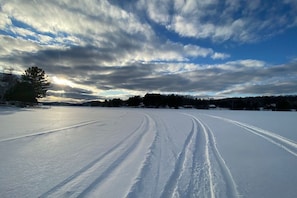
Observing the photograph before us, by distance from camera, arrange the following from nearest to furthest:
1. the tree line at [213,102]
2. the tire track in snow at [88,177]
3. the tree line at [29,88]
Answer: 1. the tire track in snow at [88,177]
2. the tree line at [29,88]
3. the tree line at [213,102]

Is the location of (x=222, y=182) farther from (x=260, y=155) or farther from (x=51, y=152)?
(x=51, y=152)

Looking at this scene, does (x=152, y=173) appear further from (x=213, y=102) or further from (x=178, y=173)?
(x=213, y=102)

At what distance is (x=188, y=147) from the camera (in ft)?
22.0

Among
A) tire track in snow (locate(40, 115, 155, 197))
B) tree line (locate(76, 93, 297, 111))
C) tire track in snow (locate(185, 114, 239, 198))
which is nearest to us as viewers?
tire track in snow (locate(40, 115, 155, 197))

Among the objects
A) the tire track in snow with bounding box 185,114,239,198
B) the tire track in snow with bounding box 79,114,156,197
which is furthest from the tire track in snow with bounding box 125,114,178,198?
the tire track in snow with bounding box 185,114,239,198

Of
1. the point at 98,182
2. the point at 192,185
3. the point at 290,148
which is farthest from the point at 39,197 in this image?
the point at 290,148

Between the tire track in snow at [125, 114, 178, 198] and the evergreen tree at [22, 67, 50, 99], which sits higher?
the evergreen tree at [22, 67, 50, 99]

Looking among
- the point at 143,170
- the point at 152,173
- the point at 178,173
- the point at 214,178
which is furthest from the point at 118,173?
the point at 214,178

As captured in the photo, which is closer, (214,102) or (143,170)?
(143,170)

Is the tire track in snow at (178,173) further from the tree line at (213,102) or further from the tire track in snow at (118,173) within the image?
the tree line at (213,102)

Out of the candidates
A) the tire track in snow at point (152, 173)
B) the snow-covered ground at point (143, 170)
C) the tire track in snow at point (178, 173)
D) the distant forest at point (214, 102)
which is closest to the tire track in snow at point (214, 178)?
the snow-covered ground at point (143, 170)

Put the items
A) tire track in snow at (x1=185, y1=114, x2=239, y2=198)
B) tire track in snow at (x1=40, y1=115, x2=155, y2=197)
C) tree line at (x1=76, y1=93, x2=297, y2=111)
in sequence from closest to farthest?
tire track in snow at (x1=40, y1=115, x2=155, y2=197) < tire track in snow at (x1=185, y1=114, x2=239, y2=198) < tree line at (x1=76, y1=93, x2=297, y2=111)

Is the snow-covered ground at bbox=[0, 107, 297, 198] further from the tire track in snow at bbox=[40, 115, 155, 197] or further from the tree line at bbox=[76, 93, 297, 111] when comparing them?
the tree line at bbox=[76, 93, 297, 111]

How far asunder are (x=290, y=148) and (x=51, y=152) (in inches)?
275
